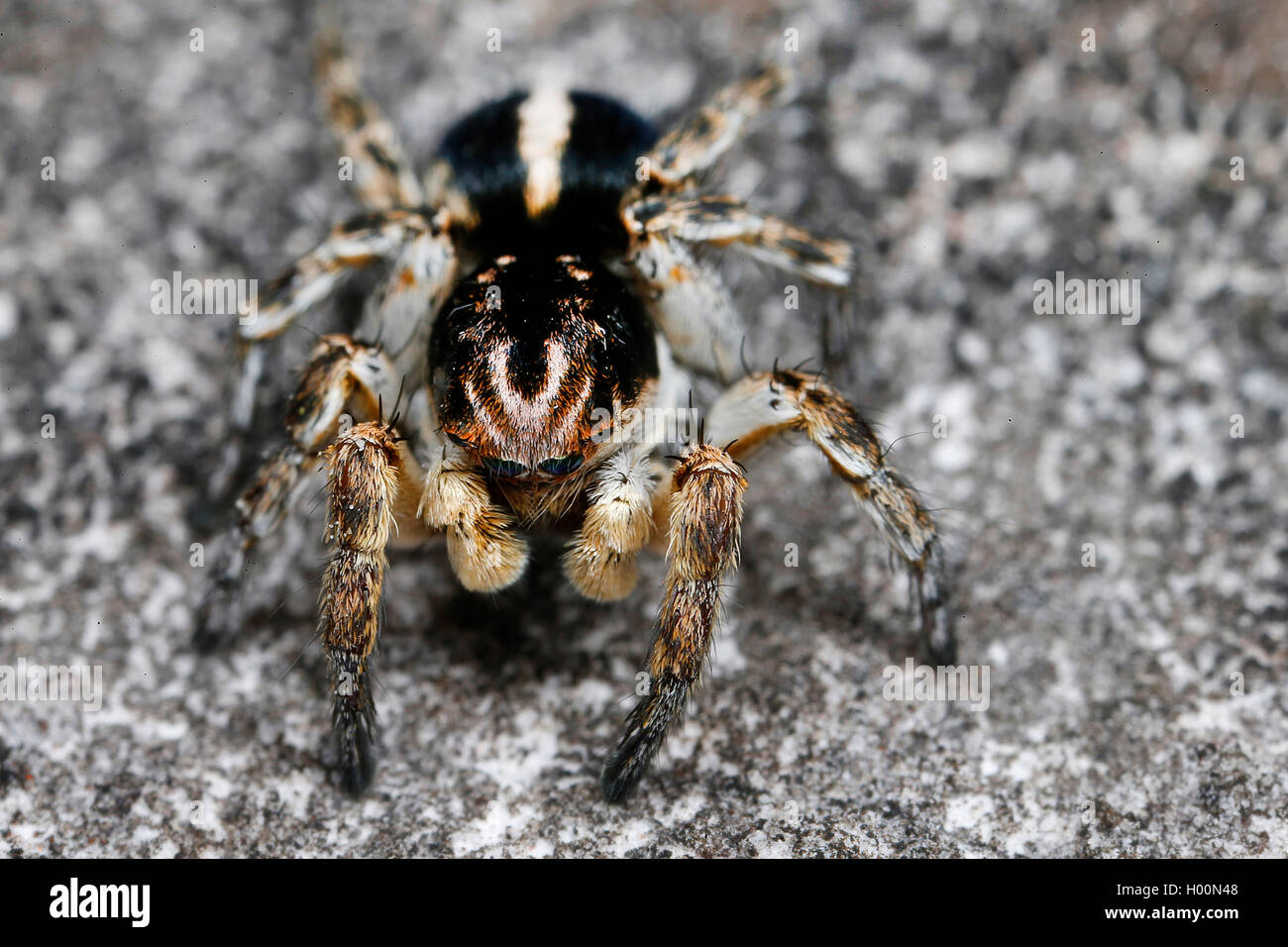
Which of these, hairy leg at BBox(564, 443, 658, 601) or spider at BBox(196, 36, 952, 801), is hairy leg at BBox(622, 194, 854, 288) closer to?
spider at BBox(196, 36, 952, 801)

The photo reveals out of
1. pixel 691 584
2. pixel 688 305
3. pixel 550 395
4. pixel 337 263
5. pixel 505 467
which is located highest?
pixel 337 263

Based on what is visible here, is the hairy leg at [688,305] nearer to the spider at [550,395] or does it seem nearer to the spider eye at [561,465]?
the spider at [550,395]

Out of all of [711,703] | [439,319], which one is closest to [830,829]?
[711,703]

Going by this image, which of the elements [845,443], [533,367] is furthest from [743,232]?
[533,367]

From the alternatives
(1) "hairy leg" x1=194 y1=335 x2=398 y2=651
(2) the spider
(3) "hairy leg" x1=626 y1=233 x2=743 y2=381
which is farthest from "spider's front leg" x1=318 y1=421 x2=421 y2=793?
(3) "hairy leg" x1=626 y1=233 x2=743 y2=381

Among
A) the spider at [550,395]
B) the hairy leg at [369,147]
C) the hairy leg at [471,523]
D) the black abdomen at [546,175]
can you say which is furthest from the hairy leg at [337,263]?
the hairy leg at [471,523]

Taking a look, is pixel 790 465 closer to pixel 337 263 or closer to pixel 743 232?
pixel 743 232
